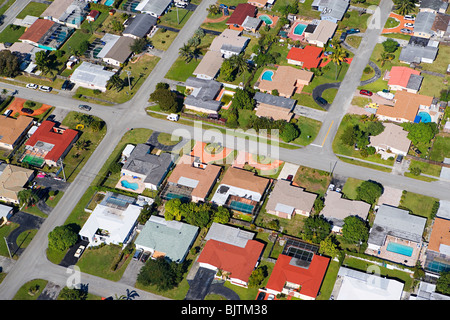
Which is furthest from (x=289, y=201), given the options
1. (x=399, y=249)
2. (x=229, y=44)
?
(x=229, y=44)

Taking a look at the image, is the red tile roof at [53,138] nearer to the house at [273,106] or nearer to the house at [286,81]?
the house at [273,106]

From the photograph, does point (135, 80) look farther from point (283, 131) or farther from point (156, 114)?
point (283, 131)

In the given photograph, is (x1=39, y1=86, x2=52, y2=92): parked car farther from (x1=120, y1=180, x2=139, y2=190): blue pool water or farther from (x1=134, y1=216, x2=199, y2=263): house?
(x1=134, y1=216, x2=199, y2=263): house

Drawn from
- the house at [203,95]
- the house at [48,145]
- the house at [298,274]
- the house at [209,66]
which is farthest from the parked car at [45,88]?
the house at [298,274]

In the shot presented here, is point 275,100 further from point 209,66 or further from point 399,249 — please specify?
point 399,249

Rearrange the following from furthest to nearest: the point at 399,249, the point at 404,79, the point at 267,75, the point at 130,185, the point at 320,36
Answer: the point at 320,36
the point at 267,75
the point at 404,79
the point at 130,185
the point at 399,249

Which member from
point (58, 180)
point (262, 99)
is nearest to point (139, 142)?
point (58, 180)
